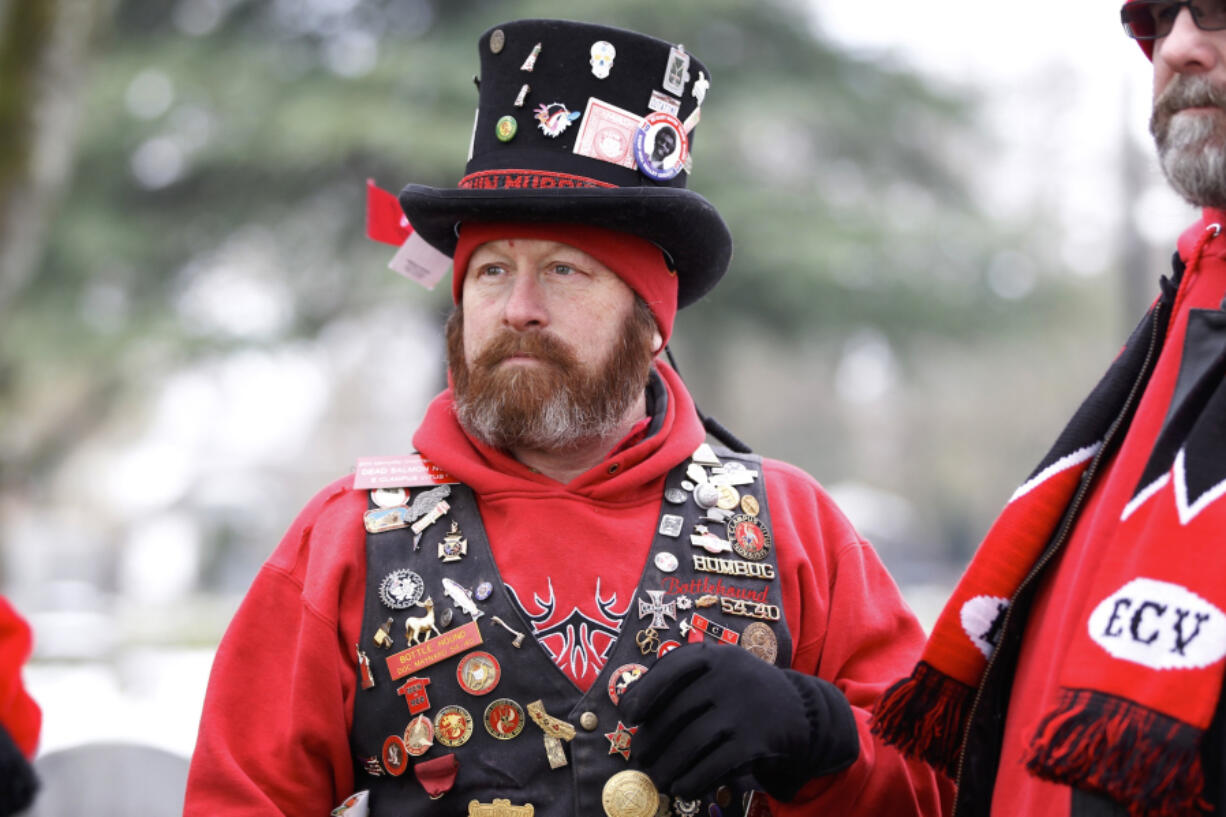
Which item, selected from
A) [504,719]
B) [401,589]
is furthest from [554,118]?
[504,719]

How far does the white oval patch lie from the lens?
2.19 m

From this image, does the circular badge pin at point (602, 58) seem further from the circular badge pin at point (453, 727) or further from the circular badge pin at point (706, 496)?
the circular badge pin at point (453, 727)

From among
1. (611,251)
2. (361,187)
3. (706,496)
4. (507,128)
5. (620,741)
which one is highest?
(361,187)

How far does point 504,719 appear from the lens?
2.48 m

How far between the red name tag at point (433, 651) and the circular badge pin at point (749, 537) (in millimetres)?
567

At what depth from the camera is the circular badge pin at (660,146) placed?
9.16ft

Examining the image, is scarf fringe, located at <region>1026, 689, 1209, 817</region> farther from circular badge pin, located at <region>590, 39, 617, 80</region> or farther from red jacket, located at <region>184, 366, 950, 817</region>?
circular badge pin, located at <region>590, 39, 617, 80</region>

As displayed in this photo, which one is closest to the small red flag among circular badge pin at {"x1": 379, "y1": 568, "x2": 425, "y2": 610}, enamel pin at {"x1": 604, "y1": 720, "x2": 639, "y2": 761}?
circular badge pin at {"x1": 379, "y1": 568, "x2": 425, "y2": 610}

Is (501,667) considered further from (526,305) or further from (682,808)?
(526,305)

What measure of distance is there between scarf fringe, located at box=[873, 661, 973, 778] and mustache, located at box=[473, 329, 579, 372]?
37.6 inches

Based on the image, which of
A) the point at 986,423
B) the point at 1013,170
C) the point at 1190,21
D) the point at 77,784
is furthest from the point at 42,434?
the point at 986,423

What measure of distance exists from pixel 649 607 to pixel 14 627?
1146 mm

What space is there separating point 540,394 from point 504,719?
66 cm

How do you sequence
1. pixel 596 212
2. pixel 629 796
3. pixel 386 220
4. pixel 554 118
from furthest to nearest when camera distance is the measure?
pixel 386 220
pixel 554 118
pixel 596 212
pixel 629 796
